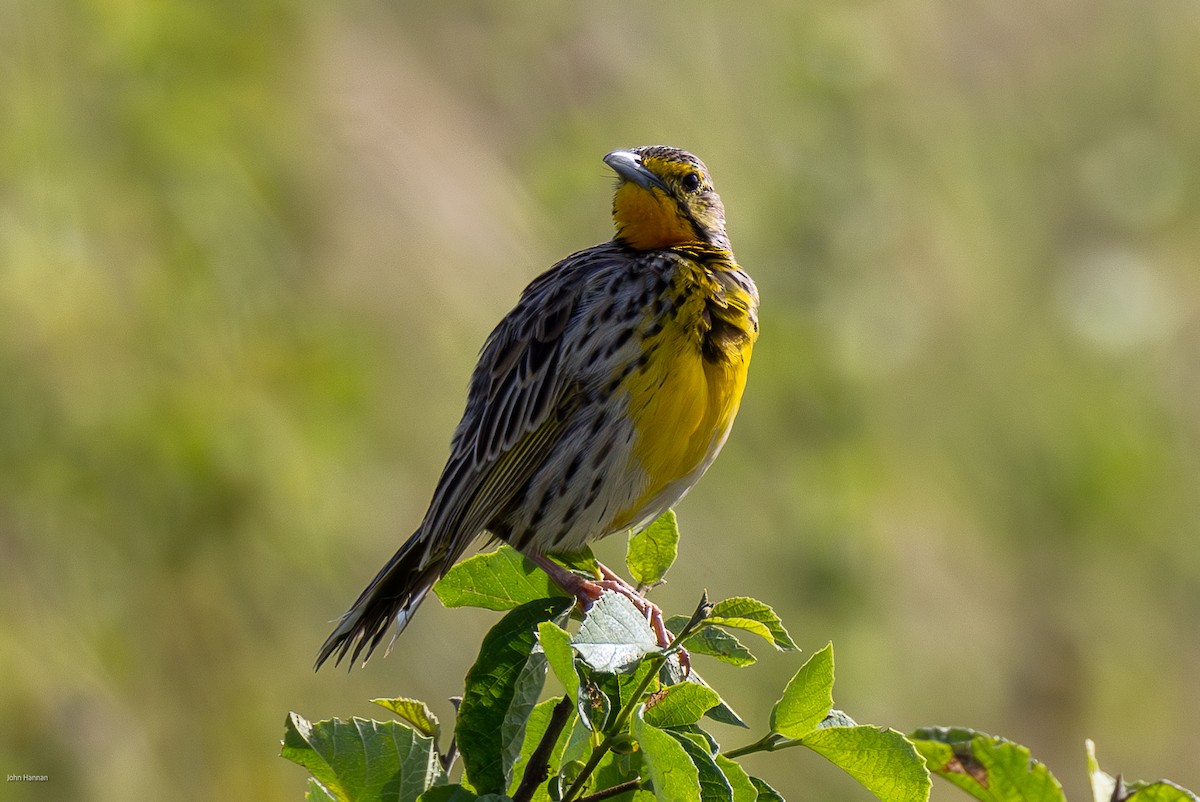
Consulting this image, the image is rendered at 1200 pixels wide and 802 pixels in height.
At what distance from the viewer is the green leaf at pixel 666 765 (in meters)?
1.80

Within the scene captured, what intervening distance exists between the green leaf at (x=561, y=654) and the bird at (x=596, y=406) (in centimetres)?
131

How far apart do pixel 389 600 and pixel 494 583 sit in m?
0.90

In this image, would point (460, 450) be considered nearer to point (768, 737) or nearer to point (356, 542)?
point (768, 737)

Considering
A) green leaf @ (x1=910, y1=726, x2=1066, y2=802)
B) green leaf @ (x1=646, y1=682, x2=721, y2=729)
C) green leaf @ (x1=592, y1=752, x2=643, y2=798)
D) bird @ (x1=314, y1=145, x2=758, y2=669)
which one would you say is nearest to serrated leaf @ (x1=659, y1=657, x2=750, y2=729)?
green leaf @ (x1=646, y1=682, x2=721, y2=729)

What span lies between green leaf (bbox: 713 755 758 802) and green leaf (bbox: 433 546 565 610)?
0.66 m

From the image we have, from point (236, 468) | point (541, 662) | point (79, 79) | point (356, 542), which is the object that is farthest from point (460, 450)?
point (79, 79)

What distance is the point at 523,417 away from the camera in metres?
3.69

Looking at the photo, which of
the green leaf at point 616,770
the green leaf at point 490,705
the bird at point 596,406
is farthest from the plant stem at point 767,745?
the bird at point 596,406

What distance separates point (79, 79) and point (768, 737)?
19.0 feet

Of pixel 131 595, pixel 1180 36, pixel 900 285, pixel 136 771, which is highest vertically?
pixel 1180 36

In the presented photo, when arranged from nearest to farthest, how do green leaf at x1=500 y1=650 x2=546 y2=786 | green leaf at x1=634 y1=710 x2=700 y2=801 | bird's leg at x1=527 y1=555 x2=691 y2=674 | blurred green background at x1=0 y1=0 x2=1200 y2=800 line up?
green leaf at x1=634 y1=710 x2=700 y2=801 < green leaf at x1=500 y1=650 x2=546 y2=786 < bird's leg at x1=527 y1=555 x2=691 y2=674 < blurred green background at x1=0 y1=0 x2=1200 y2=800

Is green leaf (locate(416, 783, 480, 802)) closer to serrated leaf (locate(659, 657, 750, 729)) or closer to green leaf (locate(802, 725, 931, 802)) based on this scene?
serrated leaf (locate(659, 657, 750, 729))

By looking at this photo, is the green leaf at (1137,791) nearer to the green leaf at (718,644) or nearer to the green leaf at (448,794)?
the green leaf at (718,644)

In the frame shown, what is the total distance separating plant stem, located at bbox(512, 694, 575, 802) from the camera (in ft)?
6.85
